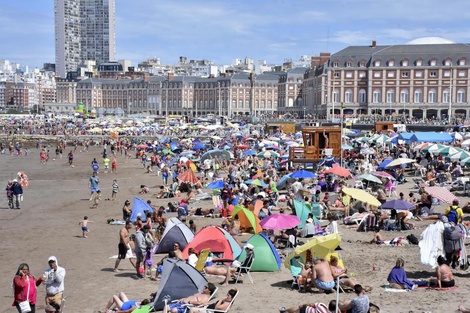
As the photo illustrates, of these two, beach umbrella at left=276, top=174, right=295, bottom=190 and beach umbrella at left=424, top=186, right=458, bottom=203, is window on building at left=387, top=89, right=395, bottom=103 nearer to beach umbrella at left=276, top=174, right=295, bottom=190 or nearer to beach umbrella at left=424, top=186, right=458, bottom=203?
beach umbrella at left=276, top=174, right=295, bottom=190

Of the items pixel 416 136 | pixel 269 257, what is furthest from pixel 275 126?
pixel 269 257

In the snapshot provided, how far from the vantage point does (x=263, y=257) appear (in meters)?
12.0

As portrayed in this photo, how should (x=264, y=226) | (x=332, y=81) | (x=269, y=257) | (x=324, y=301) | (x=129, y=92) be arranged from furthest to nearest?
(x=129, y=92) → (x=332, y=81) → (x=264, y=226) → (x=269, y=257) → (x=324, y=301)

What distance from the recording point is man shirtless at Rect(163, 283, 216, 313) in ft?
30.6

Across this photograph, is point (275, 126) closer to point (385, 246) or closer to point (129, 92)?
point (385, 246)

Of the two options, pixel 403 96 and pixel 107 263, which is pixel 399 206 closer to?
pixel 107 263

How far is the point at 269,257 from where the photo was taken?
1201 centimetres

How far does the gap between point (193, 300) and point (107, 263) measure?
405cm

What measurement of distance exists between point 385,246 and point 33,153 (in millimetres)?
44986

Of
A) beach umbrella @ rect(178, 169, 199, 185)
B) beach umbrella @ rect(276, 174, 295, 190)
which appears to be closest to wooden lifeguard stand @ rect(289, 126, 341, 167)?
beach umbrella @ rect(276, 174, 295, 190)

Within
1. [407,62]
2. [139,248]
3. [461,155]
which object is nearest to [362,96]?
[407,62]

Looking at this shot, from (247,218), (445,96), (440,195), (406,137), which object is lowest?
(247,218)

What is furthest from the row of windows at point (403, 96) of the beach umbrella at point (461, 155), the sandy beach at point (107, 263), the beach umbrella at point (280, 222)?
the beach umbrella at point (280, 222)

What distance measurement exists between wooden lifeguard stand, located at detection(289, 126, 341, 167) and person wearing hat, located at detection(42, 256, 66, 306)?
66.8ft
